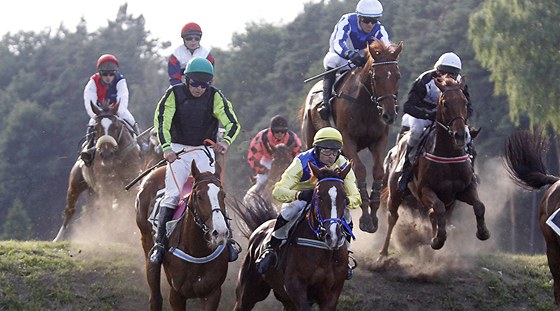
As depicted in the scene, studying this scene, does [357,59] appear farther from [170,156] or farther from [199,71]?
[170,156]

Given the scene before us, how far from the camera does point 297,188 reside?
12492 millimetres

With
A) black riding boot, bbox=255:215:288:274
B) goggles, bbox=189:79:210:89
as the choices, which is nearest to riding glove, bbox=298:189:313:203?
black riding boot, bbox=255:215:288:274

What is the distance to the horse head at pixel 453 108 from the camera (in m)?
14.5

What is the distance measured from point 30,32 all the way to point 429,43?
100 ft

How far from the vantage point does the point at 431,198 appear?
15219mm

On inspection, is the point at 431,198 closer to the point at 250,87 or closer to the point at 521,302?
the point at 521,302

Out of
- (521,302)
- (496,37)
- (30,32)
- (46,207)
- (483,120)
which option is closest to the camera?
(521,302)

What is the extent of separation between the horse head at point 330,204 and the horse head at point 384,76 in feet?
11.5

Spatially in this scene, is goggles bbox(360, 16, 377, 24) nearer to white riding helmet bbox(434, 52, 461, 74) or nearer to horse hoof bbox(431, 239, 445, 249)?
white riding helmet bbox(434, 52, 461, 74)

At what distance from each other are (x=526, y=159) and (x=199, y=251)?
5.29m

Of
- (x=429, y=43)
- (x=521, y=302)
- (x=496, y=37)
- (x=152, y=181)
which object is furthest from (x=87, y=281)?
(x=429, y=43)

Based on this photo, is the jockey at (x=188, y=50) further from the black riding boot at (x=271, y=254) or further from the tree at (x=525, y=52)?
the tree at (x=525, y=52)

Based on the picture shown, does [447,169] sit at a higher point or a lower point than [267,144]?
higher

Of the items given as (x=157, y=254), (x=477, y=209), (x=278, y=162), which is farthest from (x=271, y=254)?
(x=278, y=162)
